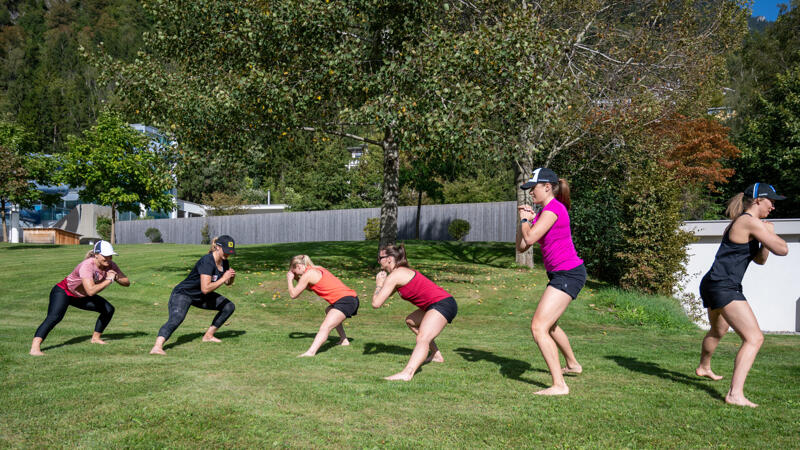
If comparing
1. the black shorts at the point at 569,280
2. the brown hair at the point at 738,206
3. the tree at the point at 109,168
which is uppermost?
the tree at the point at 109,168

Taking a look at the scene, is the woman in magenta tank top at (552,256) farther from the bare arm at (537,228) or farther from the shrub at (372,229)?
the shrub at (372,229)

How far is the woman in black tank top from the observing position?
5699 mm

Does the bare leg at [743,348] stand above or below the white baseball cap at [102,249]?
below

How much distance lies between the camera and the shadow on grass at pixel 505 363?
22.8 feet

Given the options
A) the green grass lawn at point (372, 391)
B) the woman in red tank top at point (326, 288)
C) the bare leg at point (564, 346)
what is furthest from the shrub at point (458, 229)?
the bare leg at point (564, 346)

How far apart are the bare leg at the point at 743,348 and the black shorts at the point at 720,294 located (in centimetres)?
9

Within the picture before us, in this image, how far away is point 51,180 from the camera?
39.0 meters

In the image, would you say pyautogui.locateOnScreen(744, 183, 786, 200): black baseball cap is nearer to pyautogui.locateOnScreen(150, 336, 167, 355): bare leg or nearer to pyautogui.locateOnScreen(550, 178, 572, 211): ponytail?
pyautogui.locateOnScreen(550, 178, 572, 211): ponytail

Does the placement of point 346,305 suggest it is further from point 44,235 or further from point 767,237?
point 44,235

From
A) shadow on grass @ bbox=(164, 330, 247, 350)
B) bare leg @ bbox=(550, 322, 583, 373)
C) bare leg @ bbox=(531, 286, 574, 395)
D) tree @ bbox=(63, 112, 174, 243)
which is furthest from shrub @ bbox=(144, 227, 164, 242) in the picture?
bare leg @ bbox=(531, 286, 574, 395)

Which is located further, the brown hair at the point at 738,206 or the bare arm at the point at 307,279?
the bare arm at the point at 307,279

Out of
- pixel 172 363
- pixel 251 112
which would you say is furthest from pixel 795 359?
pixel 251 112

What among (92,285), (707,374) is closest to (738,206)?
(707,374)

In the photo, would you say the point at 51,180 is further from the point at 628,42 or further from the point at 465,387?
the point at 465,387
